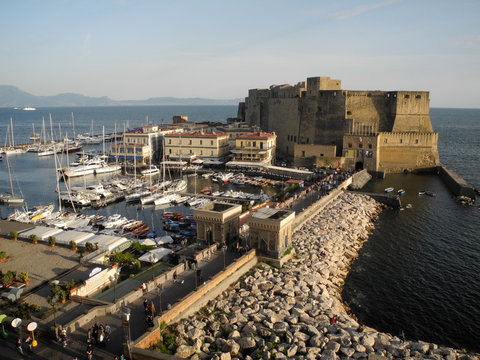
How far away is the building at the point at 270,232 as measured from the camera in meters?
22.8

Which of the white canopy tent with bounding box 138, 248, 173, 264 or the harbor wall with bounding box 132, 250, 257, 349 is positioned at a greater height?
the harbor wall with bounding box 132, 250, 257, 349

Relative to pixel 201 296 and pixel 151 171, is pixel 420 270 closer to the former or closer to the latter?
pixel 201 296

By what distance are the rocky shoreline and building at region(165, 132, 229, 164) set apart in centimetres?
4118

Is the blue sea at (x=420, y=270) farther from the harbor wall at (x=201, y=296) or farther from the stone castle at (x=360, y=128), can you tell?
the stone castle at (x=360, y=128)

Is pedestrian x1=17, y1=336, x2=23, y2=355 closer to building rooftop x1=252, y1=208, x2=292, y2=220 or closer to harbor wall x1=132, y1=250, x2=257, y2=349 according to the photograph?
harbor wall x1=132, y1=250, x2=257, y2=349

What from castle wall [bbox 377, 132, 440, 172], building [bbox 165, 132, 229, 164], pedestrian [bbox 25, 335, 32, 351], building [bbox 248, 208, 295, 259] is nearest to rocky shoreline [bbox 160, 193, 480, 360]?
Result: building [bbox 248, 208, 295, 259]

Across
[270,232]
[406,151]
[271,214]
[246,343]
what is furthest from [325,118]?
[246,343]

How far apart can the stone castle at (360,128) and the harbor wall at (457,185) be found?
5.16 meters

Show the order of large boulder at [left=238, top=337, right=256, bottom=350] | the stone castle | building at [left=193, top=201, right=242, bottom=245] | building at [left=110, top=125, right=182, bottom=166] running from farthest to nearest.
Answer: building at [left=110, top=125, right=182, bottom=166] < the stone castle < building at [left=193, top=201, right=242, bottom=245] < large boulder at [left=238, top=337, right=256, bottom=350]

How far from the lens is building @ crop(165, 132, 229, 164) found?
2537 inches

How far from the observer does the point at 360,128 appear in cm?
6084

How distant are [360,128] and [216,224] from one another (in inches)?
1710

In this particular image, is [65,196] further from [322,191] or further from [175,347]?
[175,347]

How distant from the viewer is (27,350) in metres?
13.8
